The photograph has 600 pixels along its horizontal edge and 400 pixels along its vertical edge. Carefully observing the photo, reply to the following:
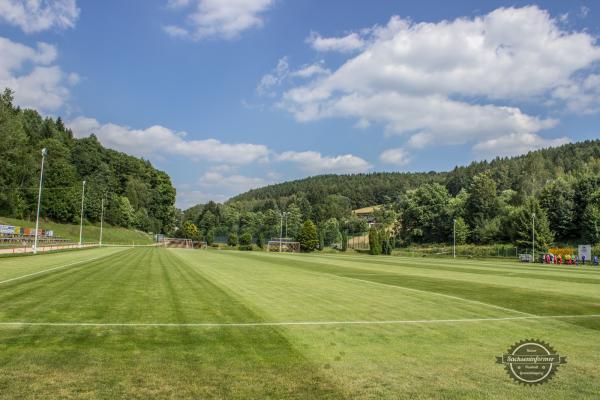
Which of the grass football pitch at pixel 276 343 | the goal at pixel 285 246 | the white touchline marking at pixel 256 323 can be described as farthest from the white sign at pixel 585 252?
the goal at pixel 285 246

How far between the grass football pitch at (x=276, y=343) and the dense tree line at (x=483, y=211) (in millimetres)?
75881

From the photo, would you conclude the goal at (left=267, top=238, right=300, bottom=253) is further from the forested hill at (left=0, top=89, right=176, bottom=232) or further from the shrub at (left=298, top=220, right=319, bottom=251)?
the forested hill at (left=0, top=89, right=176, bottom=232)

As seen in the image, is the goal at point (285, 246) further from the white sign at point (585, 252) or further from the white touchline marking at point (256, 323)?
the white touchline marking at point (256, 323)

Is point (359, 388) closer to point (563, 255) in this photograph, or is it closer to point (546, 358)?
point (546, 358)

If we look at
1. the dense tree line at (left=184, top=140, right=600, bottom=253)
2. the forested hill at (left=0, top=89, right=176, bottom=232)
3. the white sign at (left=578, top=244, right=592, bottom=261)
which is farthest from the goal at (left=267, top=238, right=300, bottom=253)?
the white sign at (left=578, top=244, right=592, bottom=261)

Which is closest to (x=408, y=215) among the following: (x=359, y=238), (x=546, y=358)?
(x=359, y=238)

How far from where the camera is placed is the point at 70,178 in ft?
377

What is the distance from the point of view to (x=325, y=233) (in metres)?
125

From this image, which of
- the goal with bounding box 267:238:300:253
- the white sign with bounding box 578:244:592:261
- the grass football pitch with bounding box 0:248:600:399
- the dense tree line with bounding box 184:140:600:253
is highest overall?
the dense tree line with bounding box 184:140:600:253

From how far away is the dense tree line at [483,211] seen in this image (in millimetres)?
86500

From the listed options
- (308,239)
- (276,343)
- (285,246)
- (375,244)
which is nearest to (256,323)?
(276,343)

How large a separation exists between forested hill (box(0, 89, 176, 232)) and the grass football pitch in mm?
81437

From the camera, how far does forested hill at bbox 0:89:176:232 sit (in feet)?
285

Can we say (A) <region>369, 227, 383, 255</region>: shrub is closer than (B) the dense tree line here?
No
